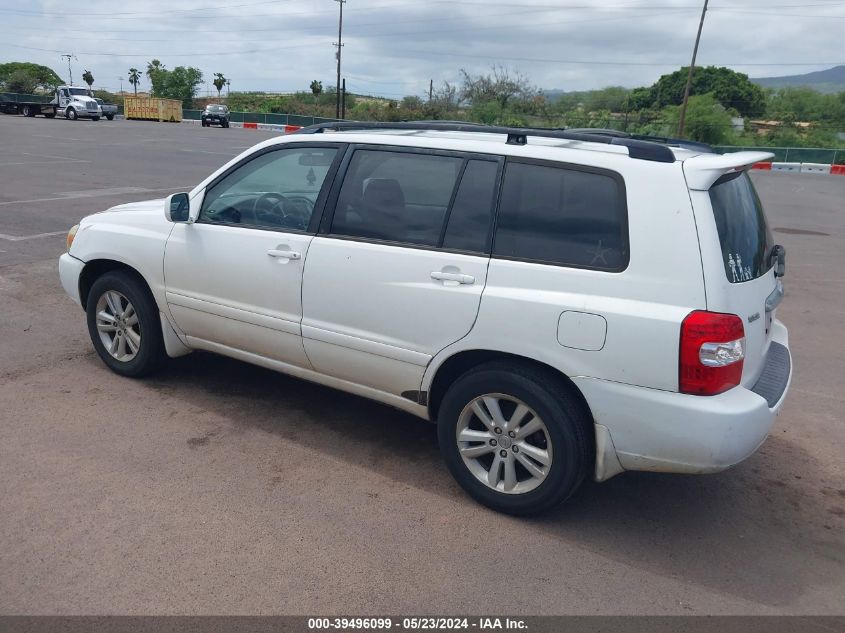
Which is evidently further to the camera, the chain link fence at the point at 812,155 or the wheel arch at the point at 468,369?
the chain link fence at the point at 812,155

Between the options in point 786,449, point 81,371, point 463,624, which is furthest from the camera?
point 81,371

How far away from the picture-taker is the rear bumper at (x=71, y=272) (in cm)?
522

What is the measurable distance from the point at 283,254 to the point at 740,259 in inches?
94.1

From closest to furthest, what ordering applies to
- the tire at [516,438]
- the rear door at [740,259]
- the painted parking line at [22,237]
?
the rear door at [740,259], the tire at [516,438], the painted parking line at [22,237]

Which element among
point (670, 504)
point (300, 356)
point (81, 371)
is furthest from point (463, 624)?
point (81, 371)

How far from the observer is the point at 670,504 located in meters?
3.92

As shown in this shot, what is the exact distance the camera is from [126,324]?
506 centimetres

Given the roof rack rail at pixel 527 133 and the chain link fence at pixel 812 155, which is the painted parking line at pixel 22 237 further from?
the chain link fence at pixel 812 155

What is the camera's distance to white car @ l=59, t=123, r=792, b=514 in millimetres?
3201

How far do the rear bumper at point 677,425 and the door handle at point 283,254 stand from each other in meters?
1.74

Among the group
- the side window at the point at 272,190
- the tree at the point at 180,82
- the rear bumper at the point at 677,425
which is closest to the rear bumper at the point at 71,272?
the side window at the point at 272,190

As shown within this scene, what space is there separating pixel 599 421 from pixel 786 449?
1.92m

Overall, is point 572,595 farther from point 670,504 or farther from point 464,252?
point 464,252

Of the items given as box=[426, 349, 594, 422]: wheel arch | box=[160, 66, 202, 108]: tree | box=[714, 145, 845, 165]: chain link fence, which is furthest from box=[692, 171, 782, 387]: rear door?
box=[160, 66, 202, 108]: tree
